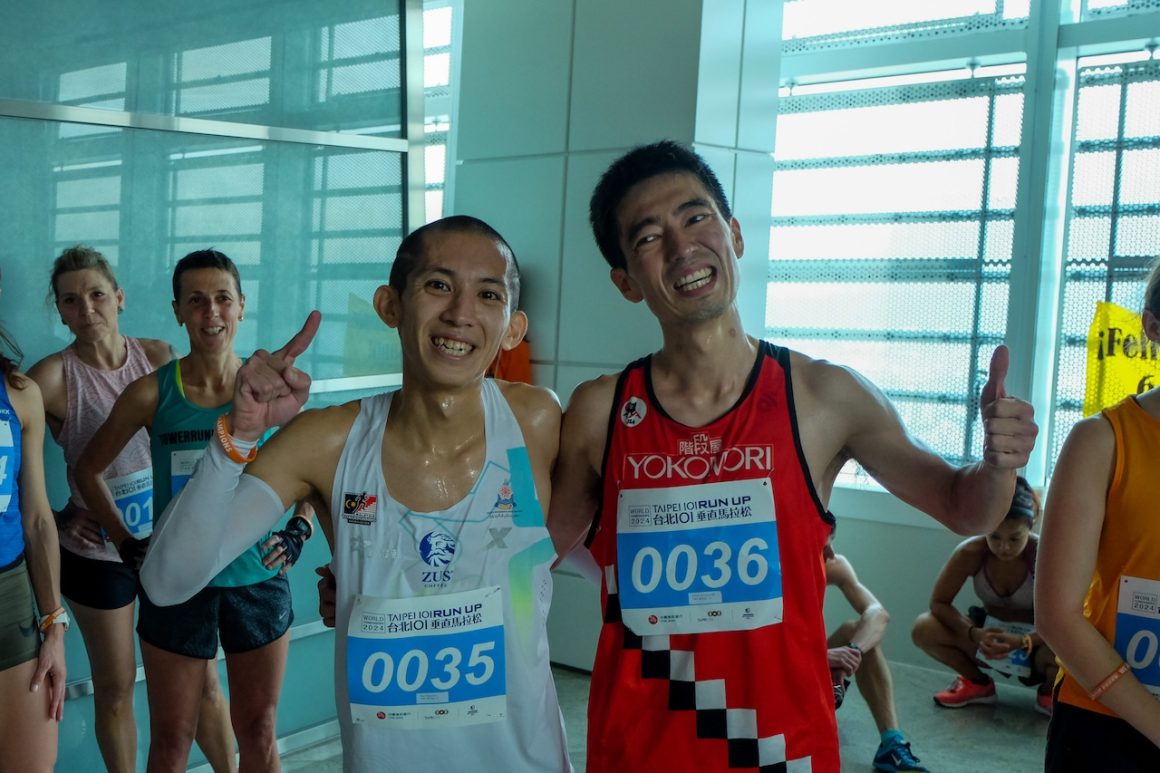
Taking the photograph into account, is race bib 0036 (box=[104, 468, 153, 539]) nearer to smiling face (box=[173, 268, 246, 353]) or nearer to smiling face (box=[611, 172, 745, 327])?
smiling face (box=[173, 268, 246, 353])

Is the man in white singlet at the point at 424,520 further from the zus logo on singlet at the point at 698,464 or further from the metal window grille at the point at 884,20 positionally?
the metal window grille at the point at 884,20

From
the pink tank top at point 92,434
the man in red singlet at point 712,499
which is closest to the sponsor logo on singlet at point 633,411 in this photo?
the man in red singlet at point 712,499

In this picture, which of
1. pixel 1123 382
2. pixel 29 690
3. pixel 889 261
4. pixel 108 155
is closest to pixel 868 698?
pixel 1123 382

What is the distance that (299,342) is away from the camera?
189 centimetres

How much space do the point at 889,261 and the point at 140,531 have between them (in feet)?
12.9

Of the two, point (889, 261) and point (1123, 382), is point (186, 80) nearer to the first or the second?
point (889, 261)

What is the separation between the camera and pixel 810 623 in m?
1.88

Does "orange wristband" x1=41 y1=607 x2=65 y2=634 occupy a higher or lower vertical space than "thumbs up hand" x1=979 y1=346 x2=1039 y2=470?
lower

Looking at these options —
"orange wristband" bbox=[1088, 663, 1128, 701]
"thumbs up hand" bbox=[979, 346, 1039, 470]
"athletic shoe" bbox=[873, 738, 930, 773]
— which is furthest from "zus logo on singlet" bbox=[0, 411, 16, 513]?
"athletic shoe" bbox=[873, 738, 930, 773]

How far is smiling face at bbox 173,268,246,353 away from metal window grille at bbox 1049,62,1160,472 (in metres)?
3.97

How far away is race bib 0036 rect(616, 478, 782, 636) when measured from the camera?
1.87m

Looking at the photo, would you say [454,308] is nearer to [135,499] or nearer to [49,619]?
[49,619]

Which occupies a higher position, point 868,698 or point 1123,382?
point 1123,382

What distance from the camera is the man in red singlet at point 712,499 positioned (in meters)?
1.85
